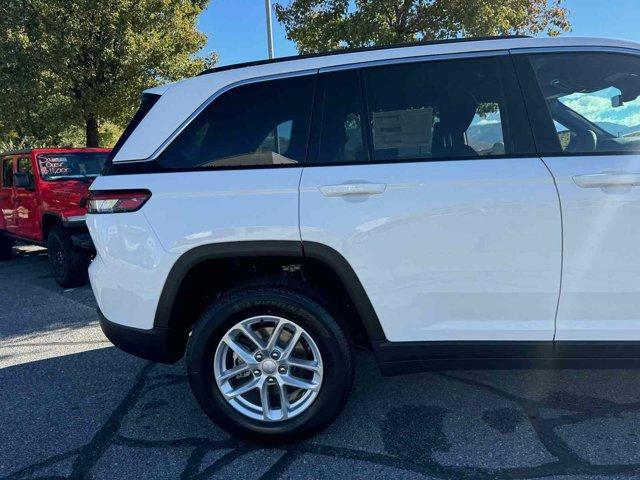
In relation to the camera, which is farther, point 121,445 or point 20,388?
point 20,388

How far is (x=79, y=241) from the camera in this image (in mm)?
5848

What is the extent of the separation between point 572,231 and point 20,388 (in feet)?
11.6

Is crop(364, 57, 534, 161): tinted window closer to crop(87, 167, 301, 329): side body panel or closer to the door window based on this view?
crop(87, 167, 301, 329): side body panel

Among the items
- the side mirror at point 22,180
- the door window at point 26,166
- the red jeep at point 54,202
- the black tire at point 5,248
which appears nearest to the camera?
the red jeep at point 54,202

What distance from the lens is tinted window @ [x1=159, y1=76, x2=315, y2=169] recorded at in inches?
100

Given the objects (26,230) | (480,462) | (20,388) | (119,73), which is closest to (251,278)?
(480,462)

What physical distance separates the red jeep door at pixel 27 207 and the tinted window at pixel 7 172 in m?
0.38

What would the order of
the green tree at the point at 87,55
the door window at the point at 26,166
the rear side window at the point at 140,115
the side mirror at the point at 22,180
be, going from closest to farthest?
the rear side window at the point at 140,115 → the side mirror at the point at 22,180 → the door window at the point at 26,166 → the green tree at the point at 87,55

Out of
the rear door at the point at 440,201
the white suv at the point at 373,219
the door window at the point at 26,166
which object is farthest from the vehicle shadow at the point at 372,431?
the door window at the point at 26,166

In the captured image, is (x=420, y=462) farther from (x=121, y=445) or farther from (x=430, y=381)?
(x=121, y=445)

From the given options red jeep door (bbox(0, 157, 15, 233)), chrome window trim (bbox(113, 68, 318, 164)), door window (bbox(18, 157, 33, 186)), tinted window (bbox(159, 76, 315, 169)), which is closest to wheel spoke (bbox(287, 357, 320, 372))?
tinted window (bbox(159, 76, 315, 169))

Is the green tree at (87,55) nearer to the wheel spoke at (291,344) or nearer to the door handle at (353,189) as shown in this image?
the door handle at (353,189)

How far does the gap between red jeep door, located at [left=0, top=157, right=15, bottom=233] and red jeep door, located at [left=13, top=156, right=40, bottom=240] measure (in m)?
0.29

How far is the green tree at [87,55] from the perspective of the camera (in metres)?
11.8
